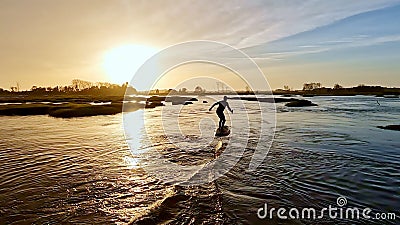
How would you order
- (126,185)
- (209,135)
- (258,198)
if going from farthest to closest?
(209,135)
(126,185)
(258,198)

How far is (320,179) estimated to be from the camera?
43.5 ft

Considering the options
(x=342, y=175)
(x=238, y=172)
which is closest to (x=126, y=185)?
(x=238, y=172)

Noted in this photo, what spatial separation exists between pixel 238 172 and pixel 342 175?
203 inches

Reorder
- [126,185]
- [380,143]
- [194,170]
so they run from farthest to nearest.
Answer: [380,143]
[194,170]
[126,185]

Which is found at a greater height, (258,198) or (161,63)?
(161,63)

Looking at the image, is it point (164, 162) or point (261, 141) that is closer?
point (164, 162)

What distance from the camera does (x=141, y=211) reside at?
32.2 feet

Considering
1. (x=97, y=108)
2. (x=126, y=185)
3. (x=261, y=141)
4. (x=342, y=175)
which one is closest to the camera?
(x=126, y=185)

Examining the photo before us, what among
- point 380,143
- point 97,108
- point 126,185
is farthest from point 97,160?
point 97,108

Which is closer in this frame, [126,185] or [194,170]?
[126,185]

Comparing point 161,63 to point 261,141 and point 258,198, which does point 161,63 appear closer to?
point 258,198

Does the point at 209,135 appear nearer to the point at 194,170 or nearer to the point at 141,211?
the point at 194,170

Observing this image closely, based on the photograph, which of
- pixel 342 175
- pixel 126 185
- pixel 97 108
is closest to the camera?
pixel 126 185

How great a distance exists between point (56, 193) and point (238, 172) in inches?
337
